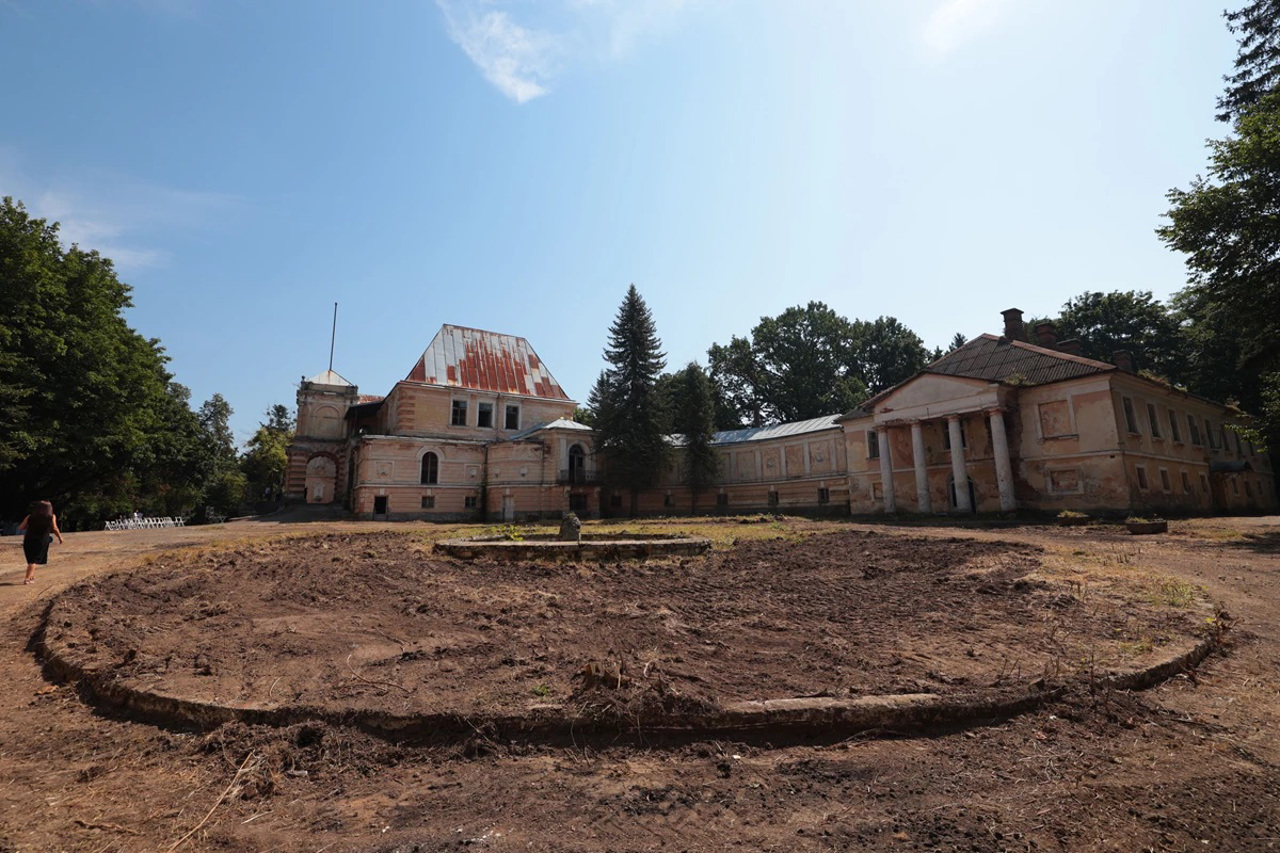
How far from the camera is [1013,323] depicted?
36406mm

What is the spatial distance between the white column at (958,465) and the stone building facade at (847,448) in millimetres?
72

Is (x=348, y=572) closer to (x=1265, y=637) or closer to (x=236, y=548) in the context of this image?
(x=236, y=548)

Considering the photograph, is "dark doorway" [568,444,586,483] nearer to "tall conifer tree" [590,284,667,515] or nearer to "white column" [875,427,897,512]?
"tall conifer tree" [590,284,667,515]

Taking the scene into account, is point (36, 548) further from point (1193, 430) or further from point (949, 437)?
point (1193, 430)

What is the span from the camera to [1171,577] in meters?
9.57

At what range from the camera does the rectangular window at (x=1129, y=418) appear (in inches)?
1121

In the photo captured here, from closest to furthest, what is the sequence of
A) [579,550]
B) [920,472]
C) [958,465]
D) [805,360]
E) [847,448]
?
[579,550] → [958,465] → [920,472] → [847,448] → [805,360]

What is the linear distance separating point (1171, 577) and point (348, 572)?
546 inches

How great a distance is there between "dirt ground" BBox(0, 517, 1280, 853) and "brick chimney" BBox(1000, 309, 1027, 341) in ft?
102

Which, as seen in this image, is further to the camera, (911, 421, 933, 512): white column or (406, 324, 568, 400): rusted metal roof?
(406, 324, 568, 400): rusted metal roof

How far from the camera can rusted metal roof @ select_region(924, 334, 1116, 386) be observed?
94.9 feet

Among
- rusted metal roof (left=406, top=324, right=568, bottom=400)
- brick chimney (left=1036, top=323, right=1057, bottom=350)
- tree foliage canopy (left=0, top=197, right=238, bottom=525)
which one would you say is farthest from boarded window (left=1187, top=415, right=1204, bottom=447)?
tree foliage canopy (left=0, top=197, right=238, bottom=525)

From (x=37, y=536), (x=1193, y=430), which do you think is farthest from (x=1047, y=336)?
(x=37, y=536)

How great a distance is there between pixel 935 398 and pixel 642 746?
32.7 metres
